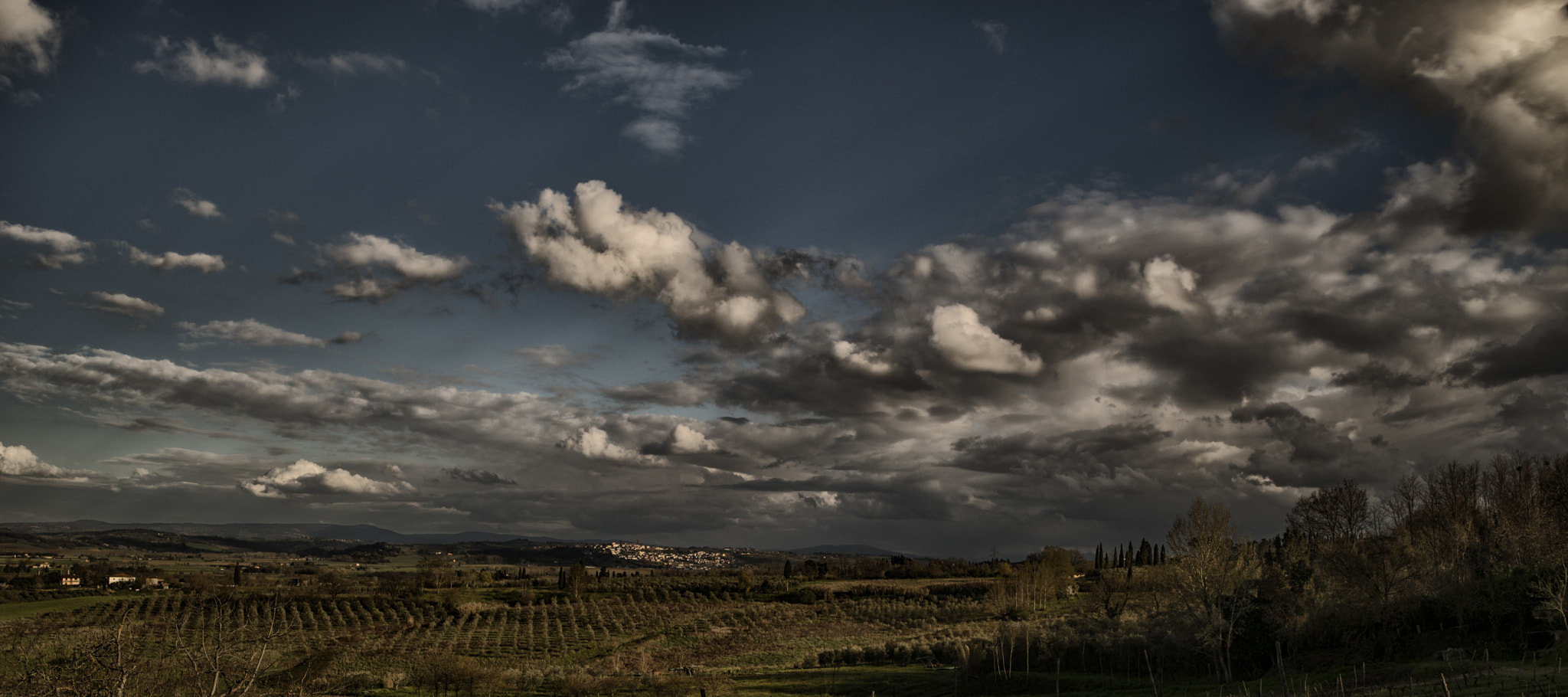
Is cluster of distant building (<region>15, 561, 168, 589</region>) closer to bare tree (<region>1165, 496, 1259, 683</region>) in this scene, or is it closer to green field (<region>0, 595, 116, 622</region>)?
green field (<region>0, 595, 116, 622</region>)

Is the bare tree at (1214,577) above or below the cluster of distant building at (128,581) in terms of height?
above

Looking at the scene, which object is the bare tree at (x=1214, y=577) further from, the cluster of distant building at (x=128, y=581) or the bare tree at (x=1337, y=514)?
the cluster of distant building at (x=128, y=581)

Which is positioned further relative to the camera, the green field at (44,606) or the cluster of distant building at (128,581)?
the cluster of distant building at (128,581)

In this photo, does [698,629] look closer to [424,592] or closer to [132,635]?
[424,592]

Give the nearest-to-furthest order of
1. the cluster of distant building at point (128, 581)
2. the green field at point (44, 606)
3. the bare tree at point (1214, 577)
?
the bare tree at point (1214, 577)
the green field at point (44, 606)
the cluster of distant building at point (128, 581)

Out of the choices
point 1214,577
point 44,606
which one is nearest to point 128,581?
point 44,606

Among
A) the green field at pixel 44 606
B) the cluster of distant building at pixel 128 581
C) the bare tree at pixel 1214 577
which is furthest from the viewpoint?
the cluster of distant building at pixel 128 581

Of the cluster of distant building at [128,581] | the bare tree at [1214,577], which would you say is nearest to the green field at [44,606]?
the cluster of distant building at [128,581]

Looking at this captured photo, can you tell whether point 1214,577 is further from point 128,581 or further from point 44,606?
point 128,581

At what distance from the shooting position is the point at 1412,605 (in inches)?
2164

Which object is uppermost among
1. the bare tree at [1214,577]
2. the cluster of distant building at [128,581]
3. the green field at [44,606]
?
the bare tree at [1214,577]

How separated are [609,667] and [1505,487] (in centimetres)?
10337

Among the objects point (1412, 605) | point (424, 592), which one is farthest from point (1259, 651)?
point (424, 592)

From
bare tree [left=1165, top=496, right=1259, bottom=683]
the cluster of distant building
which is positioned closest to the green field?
the cluster of distant building
